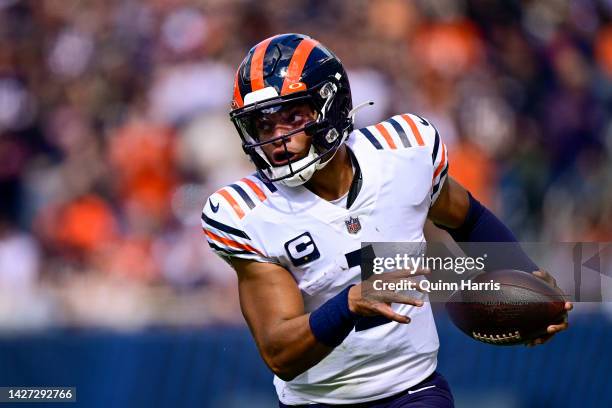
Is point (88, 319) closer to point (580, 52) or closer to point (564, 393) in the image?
point (564, 393)

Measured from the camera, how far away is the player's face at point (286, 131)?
13.9 ft

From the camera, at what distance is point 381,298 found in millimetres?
3705

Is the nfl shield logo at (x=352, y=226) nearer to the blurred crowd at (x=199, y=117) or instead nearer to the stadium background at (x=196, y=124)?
the stadium background at (x=196, y=124)

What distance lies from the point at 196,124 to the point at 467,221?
4.37 m

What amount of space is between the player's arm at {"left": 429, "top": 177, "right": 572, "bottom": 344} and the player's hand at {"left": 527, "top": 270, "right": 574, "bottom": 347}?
307mm

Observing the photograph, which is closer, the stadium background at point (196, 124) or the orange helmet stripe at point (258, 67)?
the orange helmet stripe at point (258, 67)

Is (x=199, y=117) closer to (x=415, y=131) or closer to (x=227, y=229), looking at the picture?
(x=415, y=131)

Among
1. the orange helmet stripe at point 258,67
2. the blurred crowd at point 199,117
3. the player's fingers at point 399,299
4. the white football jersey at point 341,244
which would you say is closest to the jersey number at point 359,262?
the white football jersey at point 341,244

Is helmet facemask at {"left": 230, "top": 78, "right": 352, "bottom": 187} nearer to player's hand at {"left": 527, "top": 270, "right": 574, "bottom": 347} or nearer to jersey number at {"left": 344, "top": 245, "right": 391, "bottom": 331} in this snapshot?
jersey number at {"left": 344, "top": 245, "right": 391, "bottom": 331}

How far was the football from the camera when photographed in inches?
161

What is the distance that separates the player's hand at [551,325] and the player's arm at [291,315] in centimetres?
64

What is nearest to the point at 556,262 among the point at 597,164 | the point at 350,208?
the point at 350,208

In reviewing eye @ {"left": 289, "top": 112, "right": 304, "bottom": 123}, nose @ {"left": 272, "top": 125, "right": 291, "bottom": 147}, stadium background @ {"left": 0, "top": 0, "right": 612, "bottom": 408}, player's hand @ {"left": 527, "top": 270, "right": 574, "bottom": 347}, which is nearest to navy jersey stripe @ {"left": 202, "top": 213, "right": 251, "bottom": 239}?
nose @ {"left": 272, "top": 125, "right": 291, "bottom": 147}

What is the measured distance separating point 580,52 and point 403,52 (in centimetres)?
149
